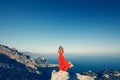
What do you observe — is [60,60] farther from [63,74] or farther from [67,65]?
[63,74]

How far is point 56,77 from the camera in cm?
12231

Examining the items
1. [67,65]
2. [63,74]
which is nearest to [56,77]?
[63,74]

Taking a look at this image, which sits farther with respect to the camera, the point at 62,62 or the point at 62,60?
the point at 62,62

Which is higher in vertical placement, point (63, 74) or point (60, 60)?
point (60, 60)

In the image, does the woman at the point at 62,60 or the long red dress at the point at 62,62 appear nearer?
the woman at the point at 62,60

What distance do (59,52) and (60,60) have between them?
363 centimetres

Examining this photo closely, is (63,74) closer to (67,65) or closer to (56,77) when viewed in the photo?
(56,77)

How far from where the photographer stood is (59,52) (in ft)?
302

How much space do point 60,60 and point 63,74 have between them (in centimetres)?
2489

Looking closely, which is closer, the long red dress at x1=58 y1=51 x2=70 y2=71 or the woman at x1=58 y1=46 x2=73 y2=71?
the woman at x1=58 y1=46 x2=73 y2=71

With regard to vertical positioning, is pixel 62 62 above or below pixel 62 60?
below

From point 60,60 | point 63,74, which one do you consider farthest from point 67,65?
point 63,74

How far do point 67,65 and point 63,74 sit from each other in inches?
851

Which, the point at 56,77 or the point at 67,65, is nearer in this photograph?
the point at 67,65
